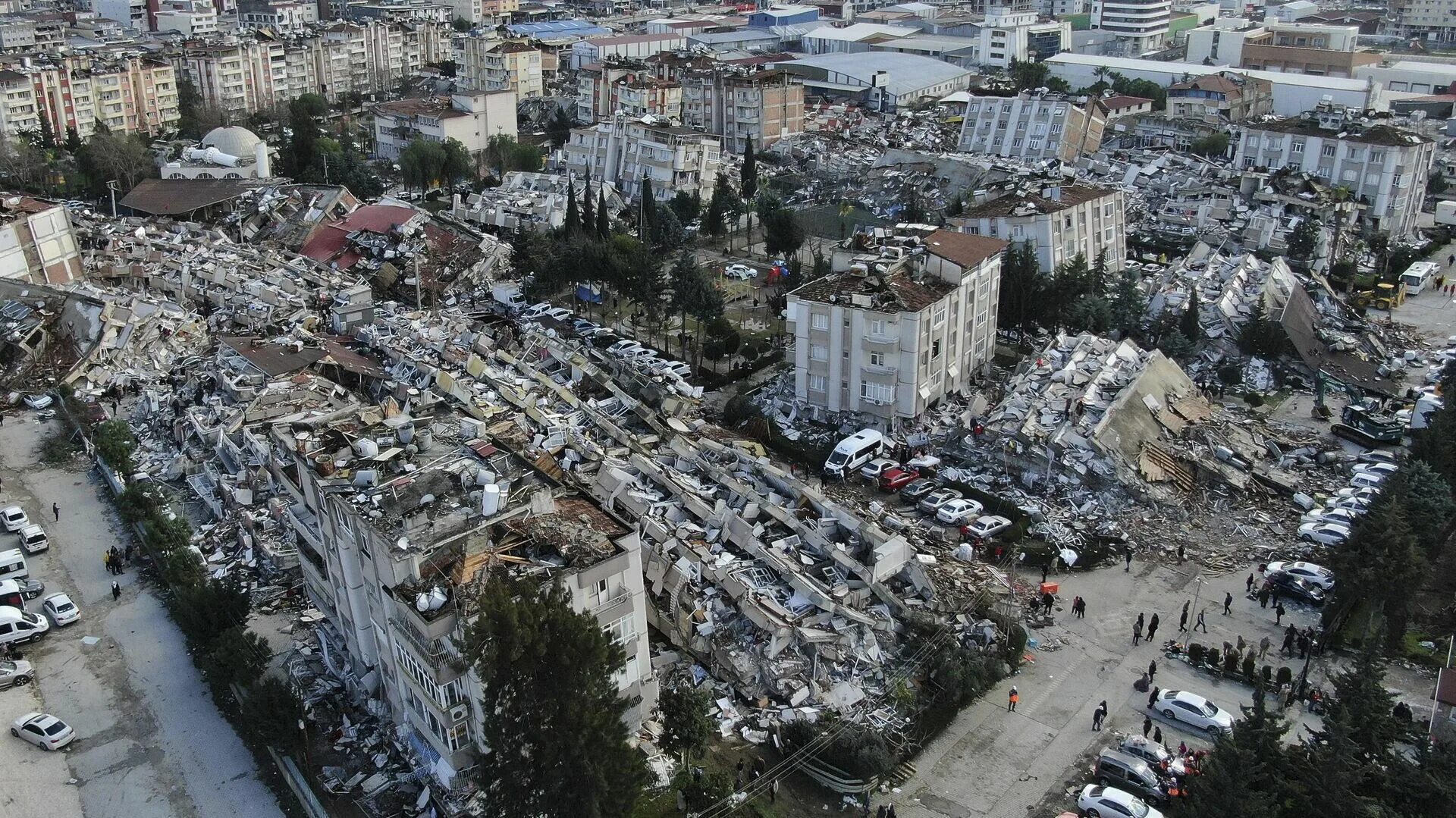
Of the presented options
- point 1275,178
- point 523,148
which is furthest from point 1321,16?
point 523,148

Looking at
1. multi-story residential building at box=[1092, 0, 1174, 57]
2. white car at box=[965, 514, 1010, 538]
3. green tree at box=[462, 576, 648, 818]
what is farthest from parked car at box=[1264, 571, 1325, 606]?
multi-story residential building at box=[1092, 0, 1174, 57]

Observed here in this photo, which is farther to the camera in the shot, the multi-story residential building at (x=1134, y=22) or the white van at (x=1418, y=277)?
the multi-story residential building at (x=1134, y=22)

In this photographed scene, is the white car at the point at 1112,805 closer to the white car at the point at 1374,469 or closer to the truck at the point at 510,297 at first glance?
the white car at the point at 1374,469

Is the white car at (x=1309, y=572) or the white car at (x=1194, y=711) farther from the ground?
the white car at (x=1309, y=572)

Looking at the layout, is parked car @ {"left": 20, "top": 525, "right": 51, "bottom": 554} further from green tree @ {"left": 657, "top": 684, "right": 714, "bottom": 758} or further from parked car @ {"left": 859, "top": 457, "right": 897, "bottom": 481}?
parked car @ {"left": 859, "top": 457, "right": 897, "bottom": 481}

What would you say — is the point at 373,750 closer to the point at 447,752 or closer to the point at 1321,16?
the point at 447,752

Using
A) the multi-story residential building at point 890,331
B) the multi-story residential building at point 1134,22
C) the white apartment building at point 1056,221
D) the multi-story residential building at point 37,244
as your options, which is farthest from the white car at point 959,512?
the multi-story residential building at point 1134,22

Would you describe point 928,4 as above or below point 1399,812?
above
